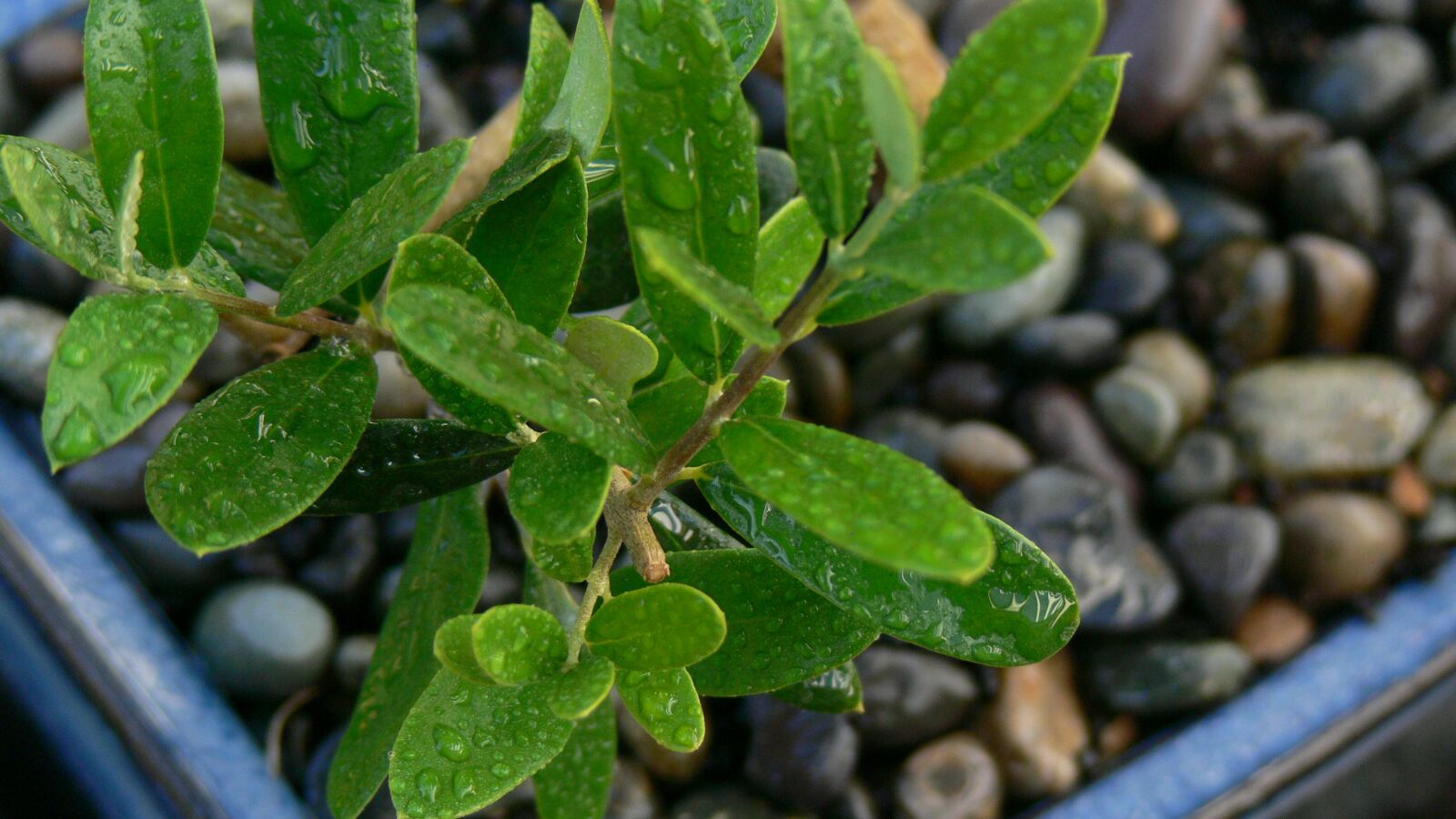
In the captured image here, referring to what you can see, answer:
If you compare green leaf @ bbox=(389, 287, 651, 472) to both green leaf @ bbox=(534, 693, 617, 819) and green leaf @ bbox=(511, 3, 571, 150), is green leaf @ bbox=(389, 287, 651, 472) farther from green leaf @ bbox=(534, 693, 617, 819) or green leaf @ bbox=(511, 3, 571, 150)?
green leaf @ bbox=(534, 693, 617, 819)

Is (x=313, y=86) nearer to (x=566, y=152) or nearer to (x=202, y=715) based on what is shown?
(x=566, y=152)

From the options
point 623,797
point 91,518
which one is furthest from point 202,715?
point 623,797

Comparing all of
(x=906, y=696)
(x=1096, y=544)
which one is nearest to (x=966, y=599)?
(x=906, y=696)

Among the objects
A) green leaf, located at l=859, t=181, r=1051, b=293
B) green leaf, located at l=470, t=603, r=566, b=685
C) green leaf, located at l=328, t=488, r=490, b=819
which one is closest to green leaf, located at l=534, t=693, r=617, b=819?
green leaf, located at l=328, t=488, r=490, b=819

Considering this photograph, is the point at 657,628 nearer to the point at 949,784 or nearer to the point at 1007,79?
the point at 1007,79

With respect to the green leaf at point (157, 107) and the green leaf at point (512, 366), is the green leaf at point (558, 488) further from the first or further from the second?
the green leaf at point (157, 107)

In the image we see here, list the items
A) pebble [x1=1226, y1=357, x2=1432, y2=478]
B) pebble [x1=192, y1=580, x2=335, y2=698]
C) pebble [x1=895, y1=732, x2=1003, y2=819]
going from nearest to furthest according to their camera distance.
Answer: pebble [x1=192, y1=580, x2=335, y2=698], pebble [x1=895, y1=732, x2=1003, y2=819], pebble [x1=1226, y1=357, x2=1432, y2=478]
